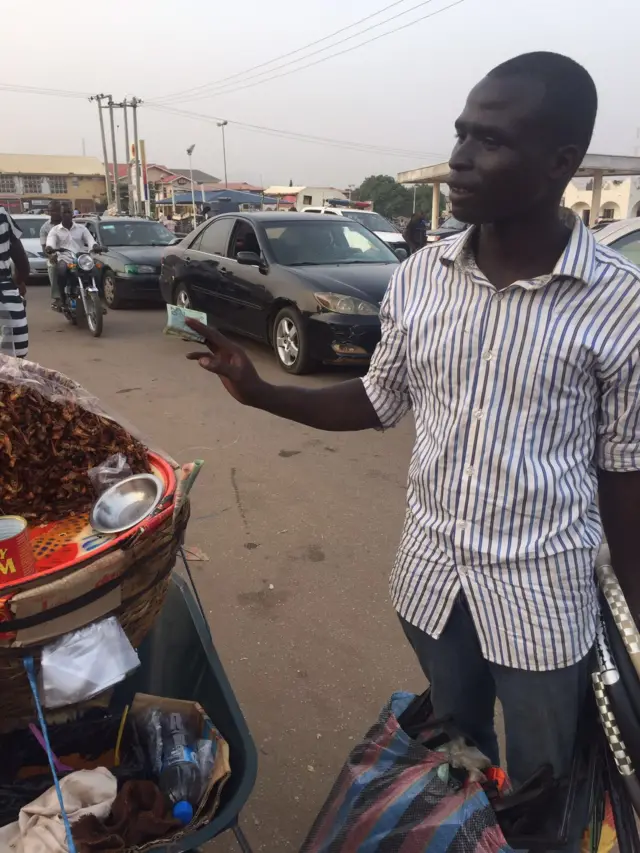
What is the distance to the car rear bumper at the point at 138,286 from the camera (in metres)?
10.5

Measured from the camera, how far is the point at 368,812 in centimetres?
125

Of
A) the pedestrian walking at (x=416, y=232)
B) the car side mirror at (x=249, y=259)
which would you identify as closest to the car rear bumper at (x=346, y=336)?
the car side mirror at (x=249, y=259)

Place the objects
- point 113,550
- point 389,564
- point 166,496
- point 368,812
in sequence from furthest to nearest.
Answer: point 389,564, point 166,496, point 113,550, point 368,812

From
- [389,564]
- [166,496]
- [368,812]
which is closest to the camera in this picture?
[368,812]

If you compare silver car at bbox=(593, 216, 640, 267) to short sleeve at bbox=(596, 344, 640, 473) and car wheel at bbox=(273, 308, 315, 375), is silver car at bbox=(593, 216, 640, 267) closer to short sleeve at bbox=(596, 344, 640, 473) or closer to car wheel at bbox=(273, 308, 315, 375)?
car wheel at bbox=(273, 308, 315, 375)

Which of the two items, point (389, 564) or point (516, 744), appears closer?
point (516, 744)

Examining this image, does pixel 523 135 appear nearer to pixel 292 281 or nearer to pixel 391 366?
pixel 391 366

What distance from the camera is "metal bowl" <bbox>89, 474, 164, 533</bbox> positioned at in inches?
59.4

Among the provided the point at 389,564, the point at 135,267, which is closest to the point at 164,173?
the point at 135,267

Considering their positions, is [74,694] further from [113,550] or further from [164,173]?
[164,173]

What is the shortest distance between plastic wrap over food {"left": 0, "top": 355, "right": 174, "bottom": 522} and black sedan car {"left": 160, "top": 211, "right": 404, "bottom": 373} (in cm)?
455

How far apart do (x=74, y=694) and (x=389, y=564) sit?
7.33 feet

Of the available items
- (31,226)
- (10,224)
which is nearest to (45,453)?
(10,224)

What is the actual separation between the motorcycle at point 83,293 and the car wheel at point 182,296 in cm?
98
